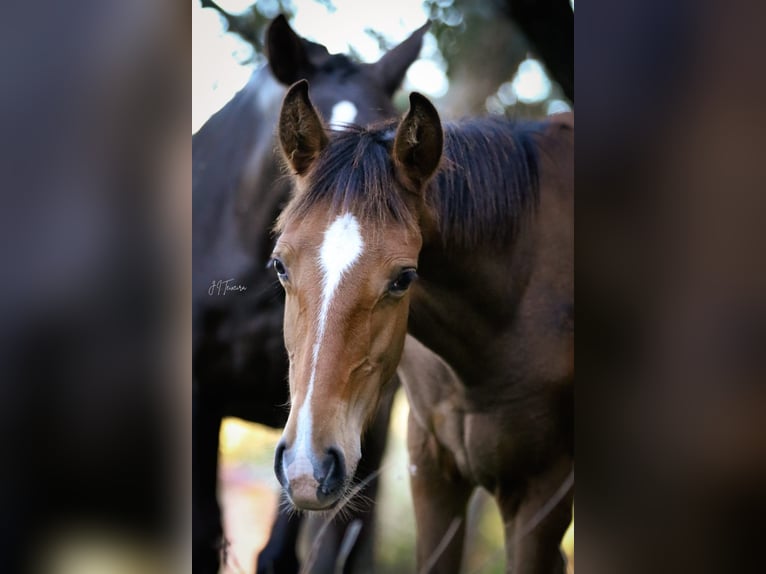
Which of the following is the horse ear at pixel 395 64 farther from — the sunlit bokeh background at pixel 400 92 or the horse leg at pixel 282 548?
the horse leg at pixel 282 548

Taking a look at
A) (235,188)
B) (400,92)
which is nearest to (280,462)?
(235,188)

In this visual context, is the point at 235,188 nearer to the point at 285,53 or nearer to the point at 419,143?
the point at 285,53

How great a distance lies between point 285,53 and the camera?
1.90 m

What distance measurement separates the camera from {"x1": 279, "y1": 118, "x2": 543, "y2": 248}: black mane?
1.55m

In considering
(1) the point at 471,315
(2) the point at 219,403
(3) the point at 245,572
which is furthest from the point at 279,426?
(1) the point at 471,315

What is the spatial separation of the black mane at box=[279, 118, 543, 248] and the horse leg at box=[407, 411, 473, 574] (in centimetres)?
61

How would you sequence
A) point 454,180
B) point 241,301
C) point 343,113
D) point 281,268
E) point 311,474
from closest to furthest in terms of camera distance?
point 311,474, point 281,268, point 454,180, point 343,113, point 241,301

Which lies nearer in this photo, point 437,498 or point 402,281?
point 402,281

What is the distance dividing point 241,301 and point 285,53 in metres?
0.71

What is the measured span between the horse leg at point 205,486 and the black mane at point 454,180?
753mm

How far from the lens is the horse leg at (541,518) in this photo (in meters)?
1.90

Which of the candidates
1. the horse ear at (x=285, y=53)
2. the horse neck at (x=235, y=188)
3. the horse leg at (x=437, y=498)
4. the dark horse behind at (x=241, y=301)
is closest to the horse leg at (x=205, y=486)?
the dark horse behind at (x=241, y=301)

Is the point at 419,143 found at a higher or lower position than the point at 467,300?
Result: higher

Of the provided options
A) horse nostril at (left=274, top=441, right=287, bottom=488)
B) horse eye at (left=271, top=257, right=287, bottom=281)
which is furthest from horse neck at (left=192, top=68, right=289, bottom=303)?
horse nostril at (left=274, top=441, right=287, bottom=488)
